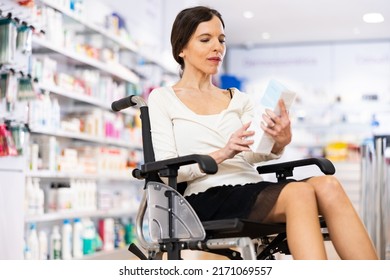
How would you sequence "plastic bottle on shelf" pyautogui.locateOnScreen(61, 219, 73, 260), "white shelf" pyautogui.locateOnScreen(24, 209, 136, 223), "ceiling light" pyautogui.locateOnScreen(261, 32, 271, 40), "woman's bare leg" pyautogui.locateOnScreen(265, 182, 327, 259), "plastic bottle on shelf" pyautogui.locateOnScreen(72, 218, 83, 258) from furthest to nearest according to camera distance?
"ceiling light" pyautogui.locateOnScreen(261, 32, 271, 40), "plastic bottle on shelf" pyautogui.locateOnScreen(72, 218, 83, 258), "plastic bottle on shelf" pyautogui.locateOnScreen(61, 219, 73, 260), "white shelf" pyautogui.locateOnScreen(24, 209, 136, 223), "woman's bare leg" pyautogui.locateOnScreen(265, 182, 327, 259)

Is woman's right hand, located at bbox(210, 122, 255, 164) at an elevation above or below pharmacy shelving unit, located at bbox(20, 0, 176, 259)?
below

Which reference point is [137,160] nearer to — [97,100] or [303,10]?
[97,100]

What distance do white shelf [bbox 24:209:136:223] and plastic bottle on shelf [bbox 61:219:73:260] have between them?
0.07m

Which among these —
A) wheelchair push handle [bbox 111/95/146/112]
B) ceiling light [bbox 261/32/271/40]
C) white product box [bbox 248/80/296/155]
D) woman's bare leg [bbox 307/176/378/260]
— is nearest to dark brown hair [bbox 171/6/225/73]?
wheelchair push handle [bbox 111/95/146/112]

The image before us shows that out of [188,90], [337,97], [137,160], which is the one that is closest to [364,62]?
[337,97]

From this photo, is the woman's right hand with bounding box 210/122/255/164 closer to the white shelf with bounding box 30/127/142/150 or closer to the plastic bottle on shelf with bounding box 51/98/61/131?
the white shelf with bounding box 30/127/142/150

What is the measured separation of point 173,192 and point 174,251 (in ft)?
0.58

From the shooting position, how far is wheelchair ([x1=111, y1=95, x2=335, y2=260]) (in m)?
1.77

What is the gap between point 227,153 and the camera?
1974mm

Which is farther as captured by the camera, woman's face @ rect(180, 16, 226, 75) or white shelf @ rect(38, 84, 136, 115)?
white shelf @ rect(38, 84, 136, 115)

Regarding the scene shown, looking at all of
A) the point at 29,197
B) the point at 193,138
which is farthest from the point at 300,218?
the point at 29,197

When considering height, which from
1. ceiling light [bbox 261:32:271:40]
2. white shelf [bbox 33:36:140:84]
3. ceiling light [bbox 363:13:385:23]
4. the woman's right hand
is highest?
ceiling light [bbox 261:32:271:40]

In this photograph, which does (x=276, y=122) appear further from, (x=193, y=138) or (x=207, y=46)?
(x=207, y=46)

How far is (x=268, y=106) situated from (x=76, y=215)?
121 inches
